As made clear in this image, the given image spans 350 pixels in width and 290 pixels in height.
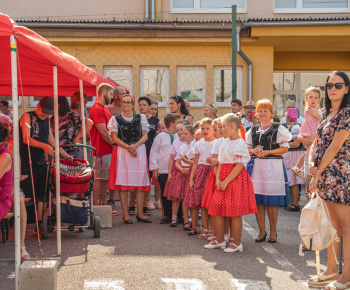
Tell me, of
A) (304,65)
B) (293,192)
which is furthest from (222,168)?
(304,65)

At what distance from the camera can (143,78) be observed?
1952cm

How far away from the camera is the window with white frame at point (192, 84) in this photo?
63.5 ft

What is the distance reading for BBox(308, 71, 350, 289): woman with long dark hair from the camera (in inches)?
224

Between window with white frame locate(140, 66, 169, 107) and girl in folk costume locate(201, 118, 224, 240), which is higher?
window with white frame locate(140, 66, 169, 107)

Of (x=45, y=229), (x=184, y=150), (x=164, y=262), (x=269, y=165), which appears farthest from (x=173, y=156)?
(x=164, y=262)

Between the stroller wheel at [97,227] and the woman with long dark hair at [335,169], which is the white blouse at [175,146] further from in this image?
the woman with long dark hair at [335,169]

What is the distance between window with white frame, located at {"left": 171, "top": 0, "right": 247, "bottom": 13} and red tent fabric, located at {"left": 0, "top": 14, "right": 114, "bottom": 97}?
305 inches

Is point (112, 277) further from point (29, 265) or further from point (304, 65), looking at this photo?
point (304, 65)

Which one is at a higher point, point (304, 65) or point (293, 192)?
point (304, 65)

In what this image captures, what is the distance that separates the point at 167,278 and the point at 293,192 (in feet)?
21.9

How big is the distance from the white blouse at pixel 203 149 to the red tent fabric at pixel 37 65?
5.51 ft

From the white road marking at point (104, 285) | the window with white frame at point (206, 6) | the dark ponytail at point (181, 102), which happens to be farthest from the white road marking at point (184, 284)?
the window with white frame at point (206, 6)

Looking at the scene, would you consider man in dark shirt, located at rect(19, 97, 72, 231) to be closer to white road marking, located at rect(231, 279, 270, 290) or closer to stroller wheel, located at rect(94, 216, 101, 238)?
stroller wheel, located at rect(94, 216, 101, 238)

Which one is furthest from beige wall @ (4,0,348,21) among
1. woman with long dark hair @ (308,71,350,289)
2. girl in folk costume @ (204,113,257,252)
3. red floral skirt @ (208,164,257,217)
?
woman with long dark hair @ (308,71,350,289)
